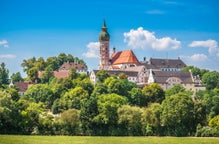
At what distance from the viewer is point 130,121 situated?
55719 mm

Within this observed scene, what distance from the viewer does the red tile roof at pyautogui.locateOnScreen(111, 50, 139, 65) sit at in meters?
120

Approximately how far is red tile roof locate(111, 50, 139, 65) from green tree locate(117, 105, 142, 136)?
207ft

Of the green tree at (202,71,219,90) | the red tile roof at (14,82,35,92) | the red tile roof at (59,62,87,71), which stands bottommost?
the red tile roof at (14,82,35,92)

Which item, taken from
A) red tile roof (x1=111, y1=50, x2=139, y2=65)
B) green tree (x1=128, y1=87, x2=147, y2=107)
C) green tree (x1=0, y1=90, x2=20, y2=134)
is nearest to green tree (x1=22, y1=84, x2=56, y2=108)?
green tree (x1=128, y1=87, x2=147, y2=107)

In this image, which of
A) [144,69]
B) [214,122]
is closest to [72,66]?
[144,69]

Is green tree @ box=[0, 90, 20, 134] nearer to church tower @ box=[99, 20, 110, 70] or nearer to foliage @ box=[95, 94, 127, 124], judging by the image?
foliage @ box=[95, 94, 127, 124]

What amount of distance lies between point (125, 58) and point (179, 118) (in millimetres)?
65894

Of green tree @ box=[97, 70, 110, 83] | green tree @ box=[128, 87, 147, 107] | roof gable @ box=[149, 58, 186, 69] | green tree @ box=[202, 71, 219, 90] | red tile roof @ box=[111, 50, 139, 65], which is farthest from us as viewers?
roof gable @ box=[149, 58, 186, 69]

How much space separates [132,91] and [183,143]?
31.4m

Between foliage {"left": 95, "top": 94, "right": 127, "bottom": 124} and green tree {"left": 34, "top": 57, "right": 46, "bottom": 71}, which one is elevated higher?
green tree {"left": 34, "top": 57, "right": 46, "bottom": 71}

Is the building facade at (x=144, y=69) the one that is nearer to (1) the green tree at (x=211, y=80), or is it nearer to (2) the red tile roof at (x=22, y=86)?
(1) the green tree at (x=211, y=80)

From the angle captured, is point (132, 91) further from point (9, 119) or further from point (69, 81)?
point (9, 119)

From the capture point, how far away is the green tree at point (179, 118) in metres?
55.8

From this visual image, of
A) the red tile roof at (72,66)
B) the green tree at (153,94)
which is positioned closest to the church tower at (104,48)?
the red tile roof at (72,66)
